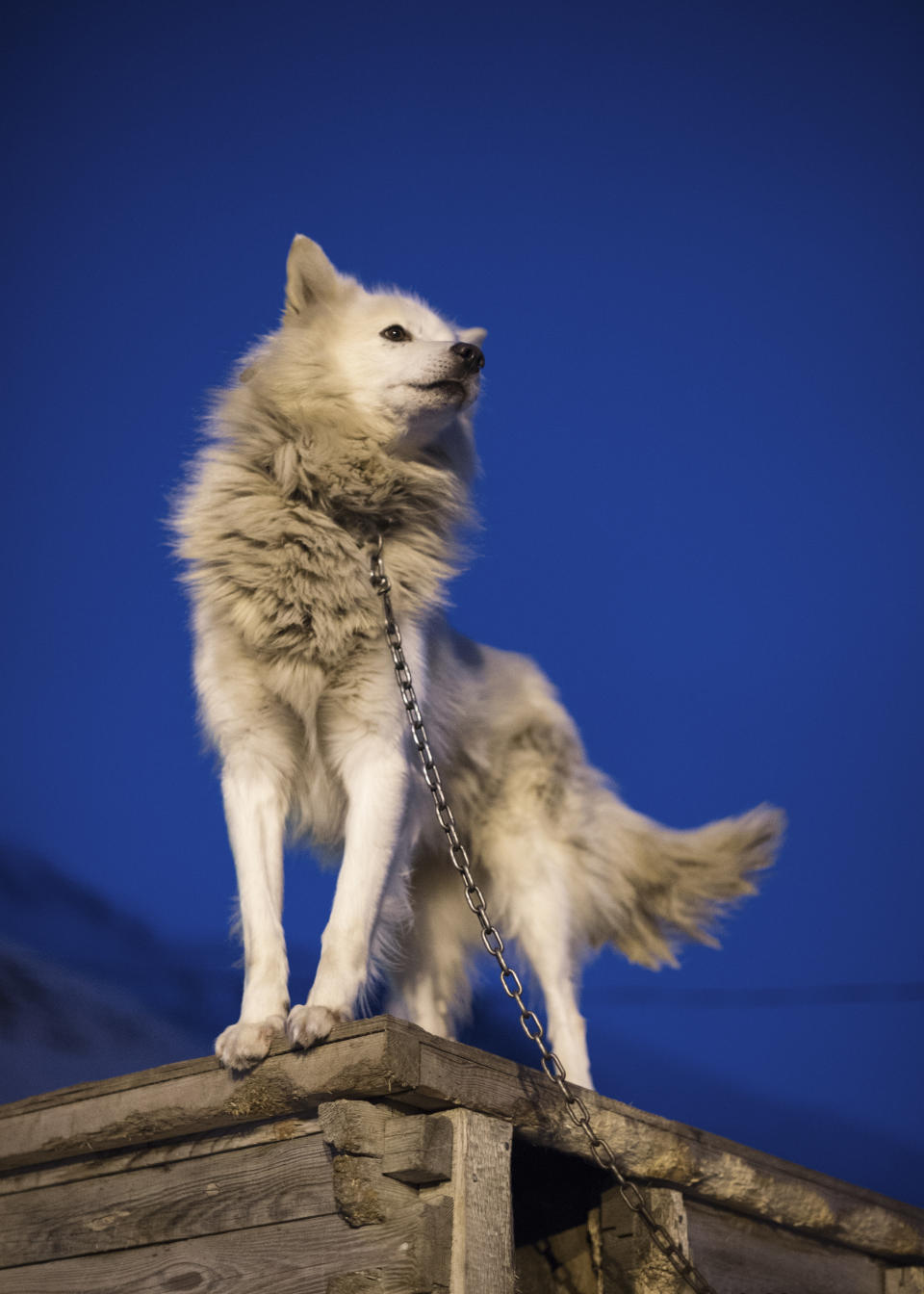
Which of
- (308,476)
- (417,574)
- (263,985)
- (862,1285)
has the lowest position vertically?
(862,1285)

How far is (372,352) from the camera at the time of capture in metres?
2.88

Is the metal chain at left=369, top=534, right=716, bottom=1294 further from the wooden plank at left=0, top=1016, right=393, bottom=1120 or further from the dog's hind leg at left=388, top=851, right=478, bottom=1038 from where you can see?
the dog's hind leg at left=388, top=851, right=478, bottom=1038

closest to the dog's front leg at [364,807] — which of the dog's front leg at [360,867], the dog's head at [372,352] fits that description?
the dog's front leg at [360,867]

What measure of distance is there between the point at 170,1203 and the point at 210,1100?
24cm

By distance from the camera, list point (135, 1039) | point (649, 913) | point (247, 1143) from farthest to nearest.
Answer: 1. point (135, 1039)
2. point (649, 913)
3. point (247, 1143)

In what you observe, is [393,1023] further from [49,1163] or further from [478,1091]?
[49,1163]

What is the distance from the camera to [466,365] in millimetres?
2787

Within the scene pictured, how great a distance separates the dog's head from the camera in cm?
279

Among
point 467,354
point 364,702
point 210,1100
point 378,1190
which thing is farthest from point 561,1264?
point 467,354

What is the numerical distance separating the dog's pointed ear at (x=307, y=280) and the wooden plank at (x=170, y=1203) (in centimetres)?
204

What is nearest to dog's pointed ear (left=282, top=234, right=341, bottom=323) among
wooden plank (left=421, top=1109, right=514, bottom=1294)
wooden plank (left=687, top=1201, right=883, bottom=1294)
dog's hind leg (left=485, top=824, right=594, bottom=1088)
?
dog's hind leg (left=485, top=824, right=594, bottom=1088)

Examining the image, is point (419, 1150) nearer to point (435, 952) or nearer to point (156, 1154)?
point (156, 1154)

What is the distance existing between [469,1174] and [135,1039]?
17.4 ft

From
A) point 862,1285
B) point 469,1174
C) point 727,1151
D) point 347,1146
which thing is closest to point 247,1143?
point 347,1146
